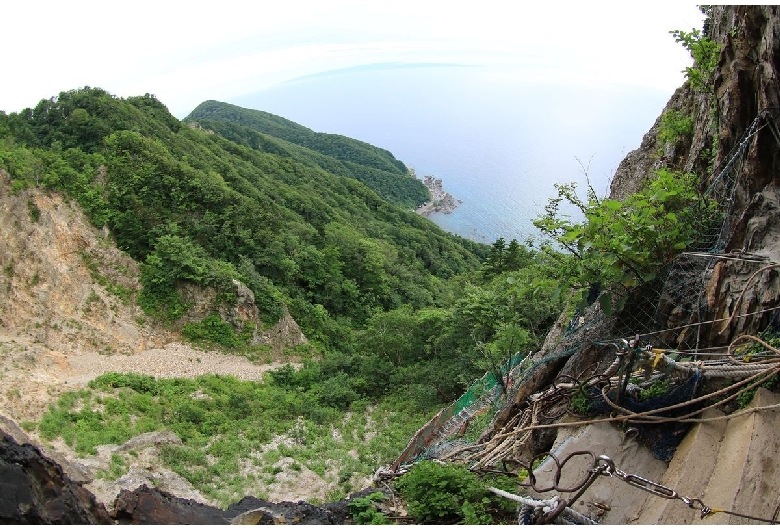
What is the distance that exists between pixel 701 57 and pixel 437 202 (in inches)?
2711

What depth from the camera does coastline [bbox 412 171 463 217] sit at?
7244cm

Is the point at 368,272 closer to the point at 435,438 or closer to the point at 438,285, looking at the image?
the point at 438,285

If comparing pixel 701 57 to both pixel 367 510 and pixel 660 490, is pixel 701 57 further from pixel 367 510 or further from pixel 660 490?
pixel 367 510

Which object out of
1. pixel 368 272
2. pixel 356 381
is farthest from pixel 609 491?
pixel 368 272

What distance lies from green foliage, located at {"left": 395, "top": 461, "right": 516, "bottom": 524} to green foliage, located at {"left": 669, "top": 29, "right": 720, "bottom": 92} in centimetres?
531

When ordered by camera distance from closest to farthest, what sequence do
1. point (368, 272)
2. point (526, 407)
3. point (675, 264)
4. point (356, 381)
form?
point (675, 264)
point (526, 407)
point (356, 381)
point (368, 272)

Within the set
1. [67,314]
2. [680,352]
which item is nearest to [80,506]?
[680,352]

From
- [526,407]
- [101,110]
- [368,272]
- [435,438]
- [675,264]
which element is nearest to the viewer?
[675,264]

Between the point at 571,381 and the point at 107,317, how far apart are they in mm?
19708

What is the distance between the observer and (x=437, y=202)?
74875 millimetres

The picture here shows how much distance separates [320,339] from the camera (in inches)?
1001

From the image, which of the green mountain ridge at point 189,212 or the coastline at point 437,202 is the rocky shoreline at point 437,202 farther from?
the green mountain ridge at point 189,212

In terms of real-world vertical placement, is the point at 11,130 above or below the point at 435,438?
above

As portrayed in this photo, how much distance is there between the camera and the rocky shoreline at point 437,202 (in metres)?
72.6
